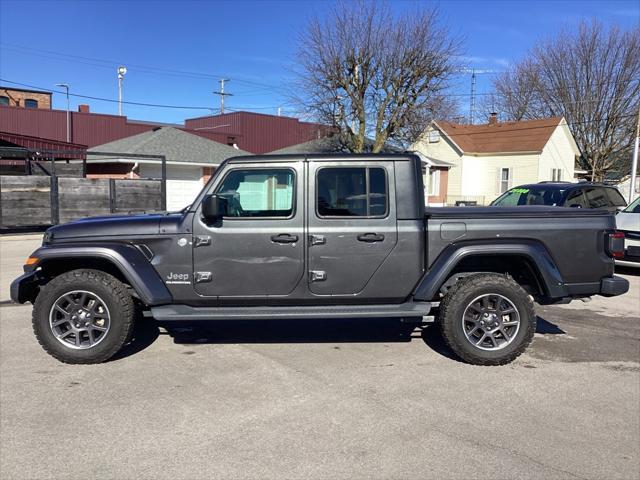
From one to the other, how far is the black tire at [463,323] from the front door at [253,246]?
4.77 feet

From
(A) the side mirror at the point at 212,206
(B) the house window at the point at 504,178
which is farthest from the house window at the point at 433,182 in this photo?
(A) the side mirror at the point at 212,206

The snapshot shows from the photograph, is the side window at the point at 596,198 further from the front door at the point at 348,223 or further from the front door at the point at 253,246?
the front door at the point at 253,246

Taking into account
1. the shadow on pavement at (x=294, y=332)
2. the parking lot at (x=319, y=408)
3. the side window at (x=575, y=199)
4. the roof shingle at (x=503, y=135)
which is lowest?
the parking lot at (x=319, y=408)

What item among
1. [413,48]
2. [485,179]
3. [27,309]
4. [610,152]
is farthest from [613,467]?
[610,152]

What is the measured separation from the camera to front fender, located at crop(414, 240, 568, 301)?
5070 mm

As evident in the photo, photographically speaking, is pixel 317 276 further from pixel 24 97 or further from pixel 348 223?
pixel 24 97

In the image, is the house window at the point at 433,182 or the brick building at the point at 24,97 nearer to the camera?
the house window at the point at 433,182

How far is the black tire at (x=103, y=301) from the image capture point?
16.7ft

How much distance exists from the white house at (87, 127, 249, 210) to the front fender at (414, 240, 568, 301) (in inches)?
753

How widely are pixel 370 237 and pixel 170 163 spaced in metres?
19.7

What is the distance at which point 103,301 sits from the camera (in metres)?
5.11

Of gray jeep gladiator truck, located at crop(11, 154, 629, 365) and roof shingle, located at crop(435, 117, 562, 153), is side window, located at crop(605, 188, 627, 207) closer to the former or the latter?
gray jeep gladiator truck, located at crop(11, 154, 629, 365)

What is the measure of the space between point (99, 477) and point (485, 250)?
3606 millimetres

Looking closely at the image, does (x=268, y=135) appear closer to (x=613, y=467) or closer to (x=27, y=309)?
(x=27, y=309)
